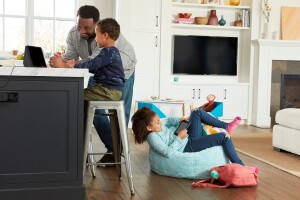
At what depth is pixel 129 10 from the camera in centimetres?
737

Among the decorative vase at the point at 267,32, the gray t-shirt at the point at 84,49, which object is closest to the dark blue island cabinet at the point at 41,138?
the gray t-shirt at the point at 84,49

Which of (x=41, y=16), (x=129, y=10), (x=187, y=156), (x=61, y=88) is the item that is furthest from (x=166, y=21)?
(x=61, y=88)

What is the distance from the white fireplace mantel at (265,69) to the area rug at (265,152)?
4.01 feet

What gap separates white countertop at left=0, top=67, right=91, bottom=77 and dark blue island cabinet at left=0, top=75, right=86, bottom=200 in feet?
0.13

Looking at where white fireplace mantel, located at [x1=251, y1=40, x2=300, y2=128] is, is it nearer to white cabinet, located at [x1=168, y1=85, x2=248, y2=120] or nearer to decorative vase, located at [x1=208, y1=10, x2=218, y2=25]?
white cabinet, located at [x1=168, y1=85, x2=248, y2=120]

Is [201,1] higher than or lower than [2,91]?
higher

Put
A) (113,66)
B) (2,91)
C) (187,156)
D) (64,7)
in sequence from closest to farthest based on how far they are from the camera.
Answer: (2,91), (113,66), (187,156), (64,7)

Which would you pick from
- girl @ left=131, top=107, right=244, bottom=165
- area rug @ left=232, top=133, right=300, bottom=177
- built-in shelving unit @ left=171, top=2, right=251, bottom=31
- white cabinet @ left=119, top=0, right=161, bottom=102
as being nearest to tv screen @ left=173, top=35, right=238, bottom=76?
built-in shelving unit @ left=171, top=2, right=251, bottom=31

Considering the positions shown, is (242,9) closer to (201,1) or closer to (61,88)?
(201,1)

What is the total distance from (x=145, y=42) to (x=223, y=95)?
1558 mm

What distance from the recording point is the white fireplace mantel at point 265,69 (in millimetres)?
8125

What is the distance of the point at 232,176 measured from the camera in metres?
3.80

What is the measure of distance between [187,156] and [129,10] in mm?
3795

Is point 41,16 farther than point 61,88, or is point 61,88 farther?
point 41,16
